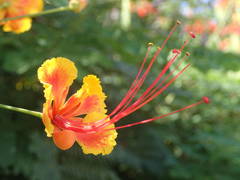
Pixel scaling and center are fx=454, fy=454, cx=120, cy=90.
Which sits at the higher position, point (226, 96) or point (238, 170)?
point (226, 96)

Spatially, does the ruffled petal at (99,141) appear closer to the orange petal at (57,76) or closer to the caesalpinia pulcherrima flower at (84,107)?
the caesalpinia pulcherrima flower at (84,107)

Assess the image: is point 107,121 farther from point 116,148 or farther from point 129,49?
point 116,148

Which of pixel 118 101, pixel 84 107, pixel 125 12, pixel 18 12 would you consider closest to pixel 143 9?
pixel 125 12

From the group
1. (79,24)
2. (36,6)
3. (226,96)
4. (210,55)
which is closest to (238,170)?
(226,96)

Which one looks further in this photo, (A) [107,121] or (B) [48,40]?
(B) [48,40]

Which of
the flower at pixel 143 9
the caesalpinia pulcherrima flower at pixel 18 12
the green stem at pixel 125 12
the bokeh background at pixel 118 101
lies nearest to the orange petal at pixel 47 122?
the caesalpinia pulcherrima flower at pixel 18 12

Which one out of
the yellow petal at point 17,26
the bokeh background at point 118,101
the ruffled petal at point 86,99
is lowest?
the bokeh background at point 118,101

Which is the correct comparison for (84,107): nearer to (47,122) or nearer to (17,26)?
(47,122)
